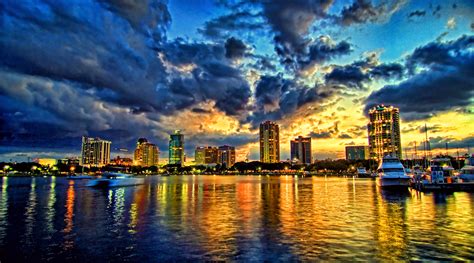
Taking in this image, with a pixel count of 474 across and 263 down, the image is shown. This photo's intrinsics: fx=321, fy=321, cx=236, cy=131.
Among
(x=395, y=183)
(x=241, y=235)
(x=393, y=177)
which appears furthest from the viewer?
(x=393, y=177)

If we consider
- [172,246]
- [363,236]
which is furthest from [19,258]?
[363,236]

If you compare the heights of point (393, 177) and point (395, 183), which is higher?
point (393, 177)

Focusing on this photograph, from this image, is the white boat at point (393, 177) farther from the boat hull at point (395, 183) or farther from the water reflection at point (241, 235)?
the water reflection at point (241, 235)

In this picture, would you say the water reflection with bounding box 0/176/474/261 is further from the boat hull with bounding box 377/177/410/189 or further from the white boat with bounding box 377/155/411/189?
the white boat with bounding box 377/155/411/189

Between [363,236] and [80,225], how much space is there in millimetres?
25579

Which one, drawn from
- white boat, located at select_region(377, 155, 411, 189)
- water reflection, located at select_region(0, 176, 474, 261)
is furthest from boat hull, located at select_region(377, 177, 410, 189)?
water reflection, located at select_region(0, 176, 474, 261)

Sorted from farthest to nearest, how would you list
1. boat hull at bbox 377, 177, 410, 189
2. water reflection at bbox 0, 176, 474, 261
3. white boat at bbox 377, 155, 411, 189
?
white boat at bbox 377, 155, 411, 189, boat hull at bbox 377, 177, 410, 189, water reflection at bbox 0, 176, 474, 261

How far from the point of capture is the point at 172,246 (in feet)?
73.8

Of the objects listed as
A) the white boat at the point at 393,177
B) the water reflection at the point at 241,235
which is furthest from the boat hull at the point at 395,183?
the water reflection at the point at 241,235

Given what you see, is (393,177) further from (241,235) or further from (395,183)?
(241,235)

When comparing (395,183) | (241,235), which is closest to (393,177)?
(395,183)

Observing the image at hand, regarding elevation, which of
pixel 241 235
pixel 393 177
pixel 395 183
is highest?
pixel 393 177

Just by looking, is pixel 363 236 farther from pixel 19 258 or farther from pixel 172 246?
pixel 19 258

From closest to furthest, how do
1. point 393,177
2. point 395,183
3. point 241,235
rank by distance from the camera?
point 241,235 → point 395,183 → point 393,177
